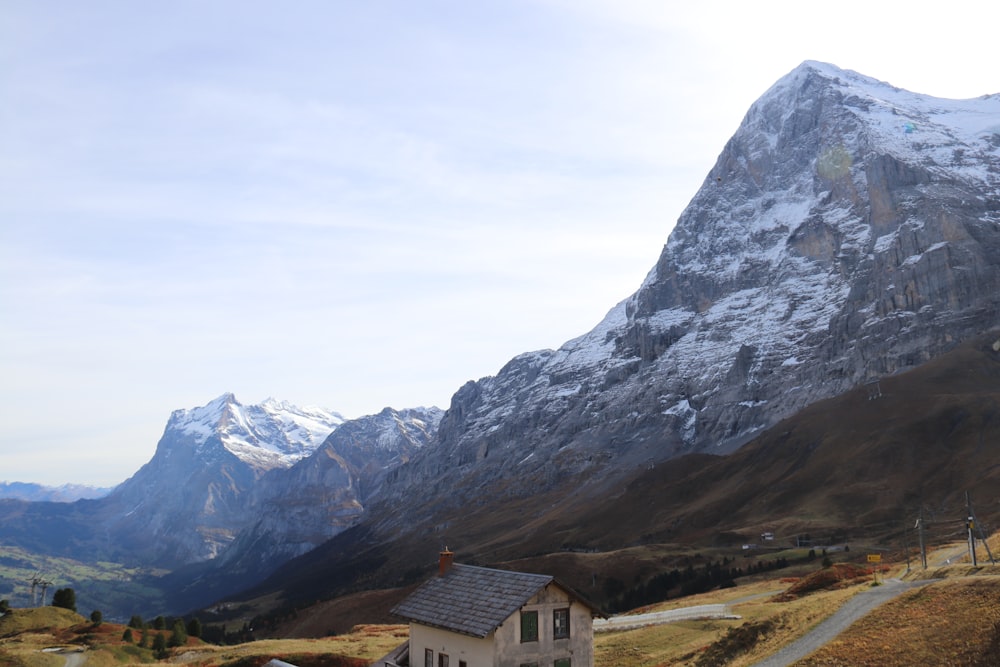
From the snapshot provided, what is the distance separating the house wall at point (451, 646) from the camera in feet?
139

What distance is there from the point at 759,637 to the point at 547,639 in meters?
14.9

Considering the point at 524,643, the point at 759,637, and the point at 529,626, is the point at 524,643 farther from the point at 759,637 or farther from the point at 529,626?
the point at 759,637

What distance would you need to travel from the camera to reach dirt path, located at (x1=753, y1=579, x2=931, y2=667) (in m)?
43.4

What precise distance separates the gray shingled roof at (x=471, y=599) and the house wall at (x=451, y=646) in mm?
829

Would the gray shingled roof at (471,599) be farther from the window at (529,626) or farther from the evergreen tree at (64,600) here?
the evergreen tree at (64,600)

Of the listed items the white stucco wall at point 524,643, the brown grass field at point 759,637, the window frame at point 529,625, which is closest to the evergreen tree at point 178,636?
the brown grass field at point 759,637

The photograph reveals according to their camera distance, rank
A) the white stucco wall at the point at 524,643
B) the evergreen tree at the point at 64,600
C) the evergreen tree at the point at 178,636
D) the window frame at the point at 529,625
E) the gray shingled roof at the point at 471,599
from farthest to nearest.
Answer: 1. the evergreen tree at the point at 64,600
2. the evergreen tree at the point at 178,636
3. the window frame at the point at 529,625
4. the gray shingled roof at the point at 471,599
5. the white stucco wall at the point at 524,643

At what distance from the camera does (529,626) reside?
43500 mm

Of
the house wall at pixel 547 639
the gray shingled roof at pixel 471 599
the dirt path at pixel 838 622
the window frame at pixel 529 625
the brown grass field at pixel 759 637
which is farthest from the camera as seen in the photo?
the dirt path at pixel 838 622

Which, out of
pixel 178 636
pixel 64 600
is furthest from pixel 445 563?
pixel 64 600

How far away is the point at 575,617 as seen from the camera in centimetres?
4550

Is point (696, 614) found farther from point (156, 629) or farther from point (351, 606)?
point (351, 606)

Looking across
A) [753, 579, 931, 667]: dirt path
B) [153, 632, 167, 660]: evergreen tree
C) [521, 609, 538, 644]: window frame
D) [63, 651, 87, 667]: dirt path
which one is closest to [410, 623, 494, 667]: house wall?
[521, 609, 538, 644]: window frame

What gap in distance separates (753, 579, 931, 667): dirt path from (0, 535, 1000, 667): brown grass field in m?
0.79
